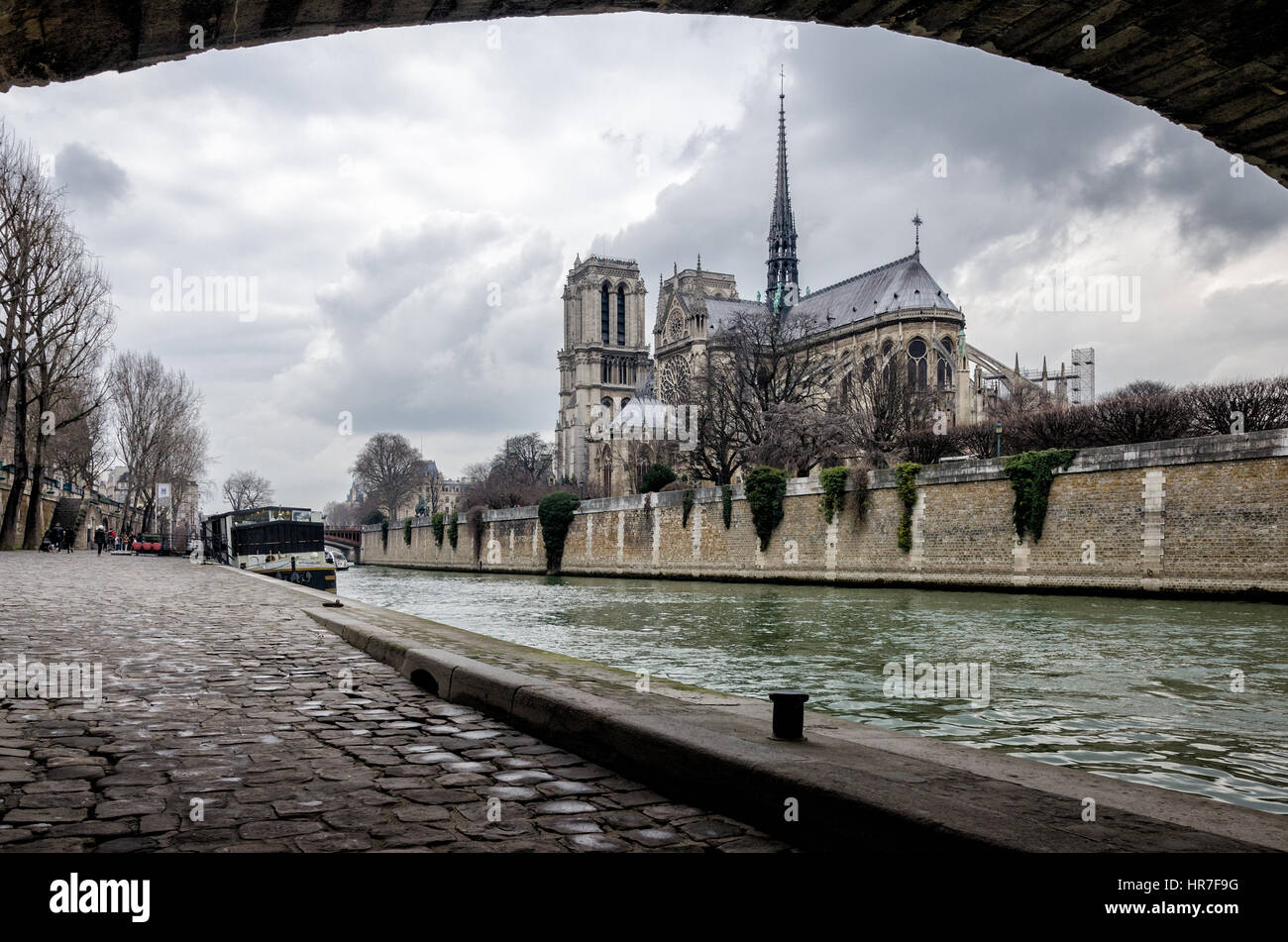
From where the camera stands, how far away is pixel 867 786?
2.92m

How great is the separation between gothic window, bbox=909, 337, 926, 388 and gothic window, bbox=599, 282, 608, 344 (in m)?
46.0

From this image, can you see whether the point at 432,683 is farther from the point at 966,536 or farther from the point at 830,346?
the point at 830,346

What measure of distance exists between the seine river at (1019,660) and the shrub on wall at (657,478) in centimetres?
2259

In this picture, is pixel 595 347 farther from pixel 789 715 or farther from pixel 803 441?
pixel 789 715

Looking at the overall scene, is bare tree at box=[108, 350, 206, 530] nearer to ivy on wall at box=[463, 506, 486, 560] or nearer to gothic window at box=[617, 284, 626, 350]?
ivy on wall at box=[463, 506, 486, 560]

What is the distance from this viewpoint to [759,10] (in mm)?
3518

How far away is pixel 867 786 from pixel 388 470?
95384mm

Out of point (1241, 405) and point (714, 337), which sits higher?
point (714, 337)

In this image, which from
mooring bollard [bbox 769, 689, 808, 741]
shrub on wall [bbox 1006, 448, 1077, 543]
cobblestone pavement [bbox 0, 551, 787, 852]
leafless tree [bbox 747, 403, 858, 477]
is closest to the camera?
cobblestone pavement [bbox 0, 551, 787, 852]

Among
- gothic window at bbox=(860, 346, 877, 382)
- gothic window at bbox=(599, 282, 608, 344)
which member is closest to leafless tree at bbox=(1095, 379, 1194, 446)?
gothic window at bbox=(860, 346, 877, 382)

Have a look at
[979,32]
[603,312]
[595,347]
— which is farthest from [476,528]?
[979,32]

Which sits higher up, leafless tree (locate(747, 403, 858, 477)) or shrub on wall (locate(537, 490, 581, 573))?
leafless tree (locate(747, 403, 858, 477))

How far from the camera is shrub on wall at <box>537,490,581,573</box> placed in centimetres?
4491

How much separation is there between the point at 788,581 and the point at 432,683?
26.1 meters
